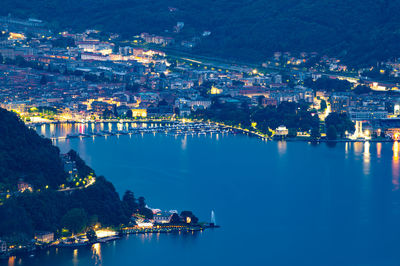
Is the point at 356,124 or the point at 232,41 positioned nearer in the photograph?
the point at 356,124

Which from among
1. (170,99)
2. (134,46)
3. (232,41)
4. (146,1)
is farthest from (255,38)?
(170,99)

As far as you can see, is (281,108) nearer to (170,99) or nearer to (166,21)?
(170,99)

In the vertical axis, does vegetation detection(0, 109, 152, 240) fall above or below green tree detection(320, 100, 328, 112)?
below

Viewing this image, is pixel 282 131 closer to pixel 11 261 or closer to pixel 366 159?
pixel 366 159

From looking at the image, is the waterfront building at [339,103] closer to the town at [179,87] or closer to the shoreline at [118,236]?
the town at [179,87]

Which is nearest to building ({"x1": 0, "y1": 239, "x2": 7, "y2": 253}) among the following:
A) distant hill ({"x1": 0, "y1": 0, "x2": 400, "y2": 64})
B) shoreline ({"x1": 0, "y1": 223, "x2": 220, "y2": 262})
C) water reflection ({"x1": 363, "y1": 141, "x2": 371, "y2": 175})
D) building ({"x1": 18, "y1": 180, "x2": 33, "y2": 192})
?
shoreline ({"x1": 0, "y1": 223, "x2": 220, "y2": 262})

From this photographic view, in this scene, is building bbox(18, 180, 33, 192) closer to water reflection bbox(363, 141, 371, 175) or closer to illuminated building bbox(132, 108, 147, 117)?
water reflection bbox(363, 141, 371, 175)

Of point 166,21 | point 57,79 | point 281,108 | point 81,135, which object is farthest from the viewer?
point 166,21
